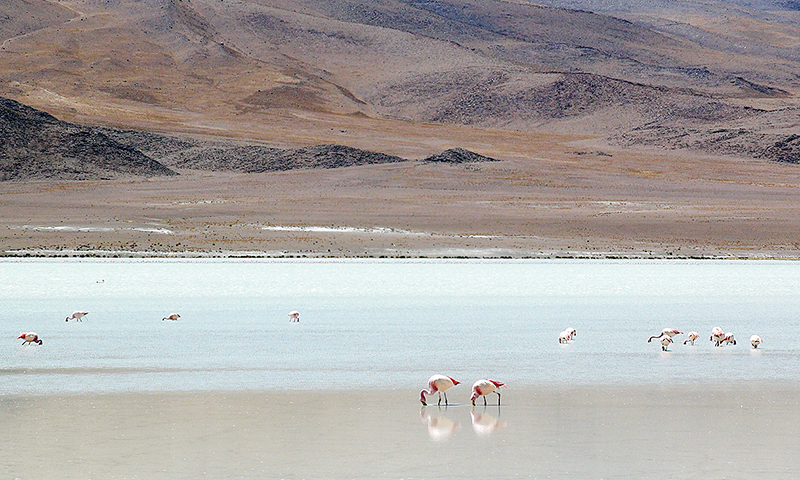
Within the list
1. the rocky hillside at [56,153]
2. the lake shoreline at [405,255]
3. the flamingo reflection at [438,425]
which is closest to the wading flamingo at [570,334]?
the flamingo reflection at [438,425]

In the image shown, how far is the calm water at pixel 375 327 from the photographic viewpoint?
1002 cm

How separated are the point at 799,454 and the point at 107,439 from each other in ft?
14.1

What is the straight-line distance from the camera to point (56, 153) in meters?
56.1

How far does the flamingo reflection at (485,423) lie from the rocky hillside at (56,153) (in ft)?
156

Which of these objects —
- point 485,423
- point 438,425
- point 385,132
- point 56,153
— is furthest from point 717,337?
point 385,132

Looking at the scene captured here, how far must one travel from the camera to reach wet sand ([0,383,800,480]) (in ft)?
21.2

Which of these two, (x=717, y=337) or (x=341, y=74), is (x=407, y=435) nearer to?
(x=717, y=337)

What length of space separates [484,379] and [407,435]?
6.48ft

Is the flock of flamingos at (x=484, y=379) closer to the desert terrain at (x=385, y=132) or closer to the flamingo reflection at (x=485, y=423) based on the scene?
the flamingo reflection at (x=485, y=423)

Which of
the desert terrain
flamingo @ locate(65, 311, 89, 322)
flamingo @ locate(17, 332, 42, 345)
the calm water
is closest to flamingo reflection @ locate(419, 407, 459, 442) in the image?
the calm water

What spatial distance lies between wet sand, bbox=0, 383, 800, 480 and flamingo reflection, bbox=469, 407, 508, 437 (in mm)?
14

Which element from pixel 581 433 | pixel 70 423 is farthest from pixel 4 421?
pixel 581 433

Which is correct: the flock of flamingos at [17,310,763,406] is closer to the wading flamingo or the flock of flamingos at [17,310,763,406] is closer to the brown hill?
the wading flamingo

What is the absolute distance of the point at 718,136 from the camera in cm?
8200
